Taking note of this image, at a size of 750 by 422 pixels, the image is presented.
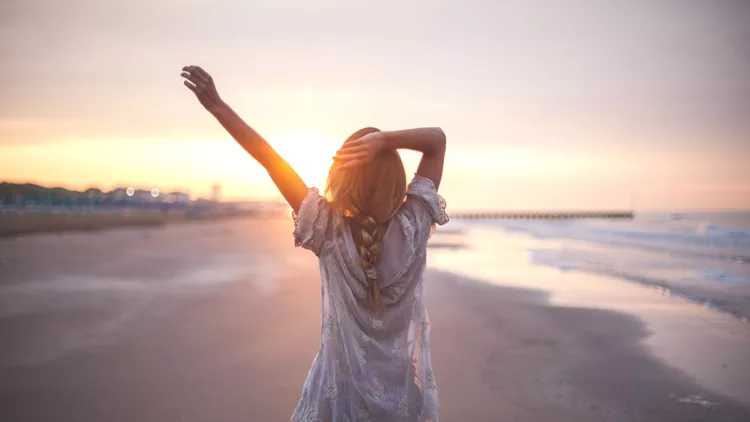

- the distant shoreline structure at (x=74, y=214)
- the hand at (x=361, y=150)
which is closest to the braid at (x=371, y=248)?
the hand at (x=361, y=150)

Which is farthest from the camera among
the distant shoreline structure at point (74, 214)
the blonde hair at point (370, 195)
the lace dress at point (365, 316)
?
the distant shoreline structure at point (74, 214)

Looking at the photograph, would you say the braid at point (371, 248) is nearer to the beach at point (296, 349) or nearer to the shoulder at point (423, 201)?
the shoulder at point (423, 201)

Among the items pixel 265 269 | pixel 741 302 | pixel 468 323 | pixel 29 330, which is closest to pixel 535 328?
pixel 468 323

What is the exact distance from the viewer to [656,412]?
18.9 ft

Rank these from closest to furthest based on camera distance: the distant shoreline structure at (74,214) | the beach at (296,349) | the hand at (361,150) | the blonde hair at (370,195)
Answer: the hand at (361,150)
the blonde hair at (370,195)
the beach at (296,349)
the distant shoreline structure at (74,214)

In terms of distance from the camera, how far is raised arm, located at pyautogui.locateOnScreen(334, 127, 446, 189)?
6.30ft

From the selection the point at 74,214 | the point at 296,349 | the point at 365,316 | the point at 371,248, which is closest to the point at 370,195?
the point at 371,248

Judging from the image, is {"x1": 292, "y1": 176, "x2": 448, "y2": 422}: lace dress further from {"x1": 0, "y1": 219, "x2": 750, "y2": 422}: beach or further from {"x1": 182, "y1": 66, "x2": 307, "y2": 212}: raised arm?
{"x1": 0, "y1": 219, "x2": 750, "y2": 422}: beach

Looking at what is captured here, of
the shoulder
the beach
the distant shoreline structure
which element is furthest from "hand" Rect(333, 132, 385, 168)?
the distant shoreline structure

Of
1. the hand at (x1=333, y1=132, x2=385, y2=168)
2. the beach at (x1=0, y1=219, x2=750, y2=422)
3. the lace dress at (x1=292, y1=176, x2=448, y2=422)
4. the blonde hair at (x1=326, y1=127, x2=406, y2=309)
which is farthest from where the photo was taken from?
the beach at (x1=0, y1=219, x2=750, y2=422)

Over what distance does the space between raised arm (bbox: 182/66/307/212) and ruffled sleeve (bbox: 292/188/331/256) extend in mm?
54

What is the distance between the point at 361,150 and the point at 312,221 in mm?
353

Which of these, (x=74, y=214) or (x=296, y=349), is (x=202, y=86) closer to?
(x=296, y=349)

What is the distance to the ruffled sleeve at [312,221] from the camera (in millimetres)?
2113
